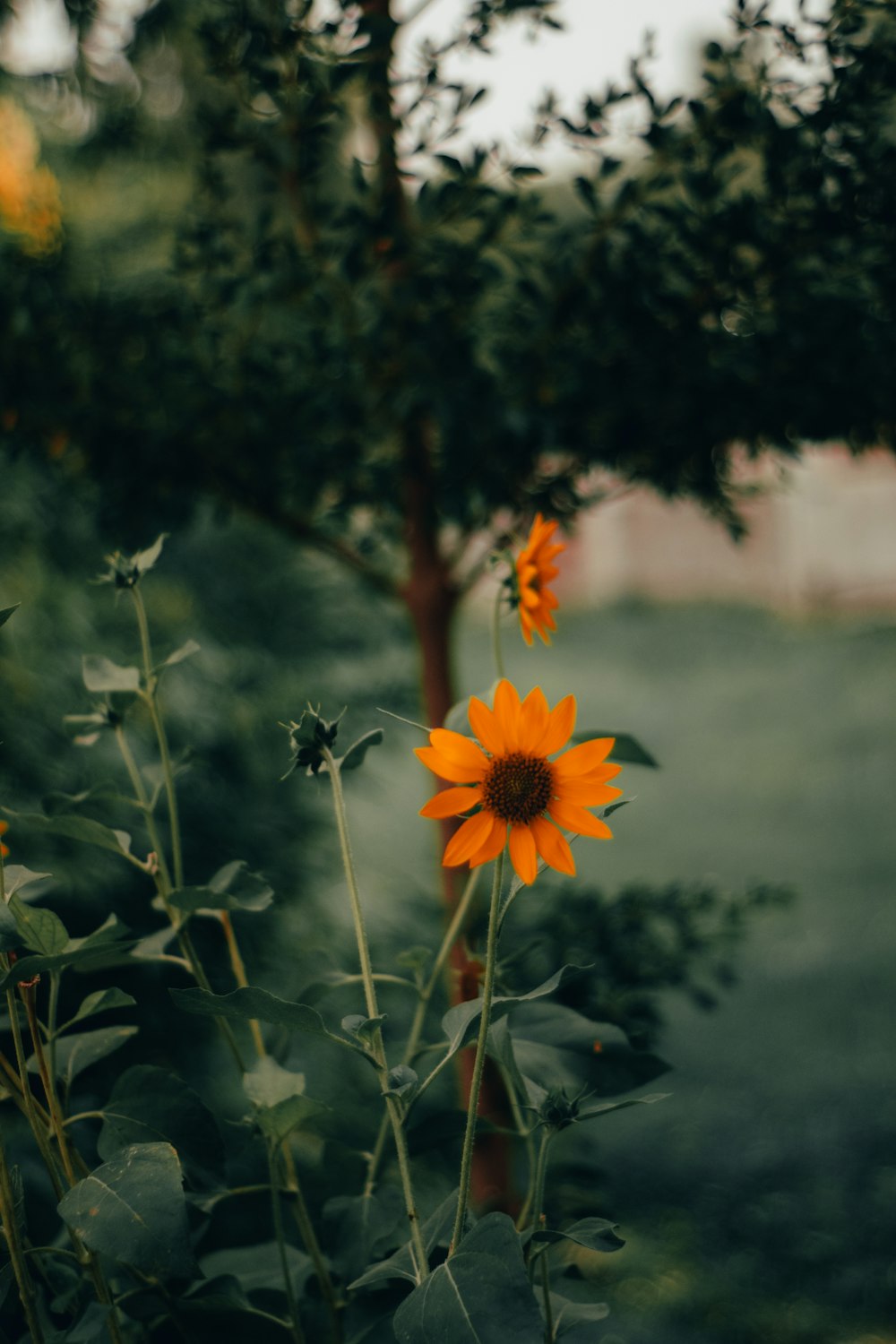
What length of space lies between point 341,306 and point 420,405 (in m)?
0.12

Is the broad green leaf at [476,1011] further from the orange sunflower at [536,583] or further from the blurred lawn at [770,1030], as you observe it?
the blurred lawn at [770,1030]

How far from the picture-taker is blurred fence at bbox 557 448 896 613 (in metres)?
6.70

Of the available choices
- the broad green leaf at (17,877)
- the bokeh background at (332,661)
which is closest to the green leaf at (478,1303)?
the broad green leaf at (17,877)

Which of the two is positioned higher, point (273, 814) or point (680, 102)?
point (680, 102)

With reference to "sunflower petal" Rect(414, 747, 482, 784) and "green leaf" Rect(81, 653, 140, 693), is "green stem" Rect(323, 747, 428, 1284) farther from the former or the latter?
"green leaf" Rect(81, 653, 140, 693)

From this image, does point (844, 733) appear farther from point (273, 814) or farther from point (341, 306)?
point (341, 306)

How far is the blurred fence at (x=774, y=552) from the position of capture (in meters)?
6.70

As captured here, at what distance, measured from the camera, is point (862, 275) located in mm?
880

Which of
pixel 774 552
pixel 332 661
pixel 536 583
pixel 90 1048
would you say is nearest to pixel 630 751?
pixel 536 583

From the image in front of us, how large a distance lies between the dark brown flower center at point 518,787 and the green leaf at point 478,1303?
0.51 feet

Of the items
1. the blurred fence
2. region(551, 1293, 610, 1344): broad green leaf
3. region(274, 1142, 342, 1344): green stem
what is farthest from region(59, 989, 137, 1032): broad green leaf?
the blurred fence

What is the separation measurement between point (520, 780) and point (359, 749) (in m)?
0.10

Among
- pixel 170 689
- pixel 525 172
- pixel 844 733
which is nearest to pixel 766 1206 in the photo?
pixel 170 689

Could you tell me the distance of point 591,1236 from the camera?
49cm
